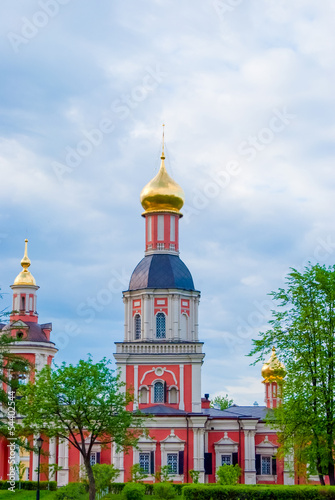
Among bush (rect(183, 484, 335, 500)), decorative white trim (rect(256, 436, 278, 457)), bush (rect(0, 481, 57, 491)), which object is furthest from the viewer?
decorative white trim (rect(256, 436, 278, 457))

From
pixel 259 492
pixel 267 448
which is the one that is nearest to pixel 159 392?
pixel 267 448

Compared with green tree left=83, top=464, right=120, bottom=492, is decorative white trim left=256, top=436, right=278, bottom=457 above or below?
above

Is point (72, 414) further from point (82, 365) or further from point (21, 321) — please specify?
point (21, 321)

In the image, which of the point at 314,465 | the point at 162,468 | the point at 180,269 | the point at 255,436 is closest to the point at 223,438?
the point at 255,436

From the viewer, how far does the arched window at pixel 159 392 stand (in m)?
46.3

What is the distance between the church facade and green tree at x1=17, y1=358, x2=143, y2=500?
8355mm

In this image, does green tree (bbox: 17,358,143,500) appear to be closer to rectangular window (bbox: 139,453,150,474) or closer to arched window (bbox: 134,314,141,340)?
rectangular window (bbox: 139,453,150,474)

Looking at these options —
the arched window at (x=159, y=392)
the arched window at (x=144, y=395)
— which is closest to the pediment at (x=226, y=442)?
the arched window at (x=159, y=392)

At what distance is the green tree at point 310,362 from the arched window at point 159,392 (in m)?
16.6

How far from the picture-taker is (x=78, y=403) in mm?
33625

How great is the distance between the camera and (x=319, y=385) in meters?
29.1

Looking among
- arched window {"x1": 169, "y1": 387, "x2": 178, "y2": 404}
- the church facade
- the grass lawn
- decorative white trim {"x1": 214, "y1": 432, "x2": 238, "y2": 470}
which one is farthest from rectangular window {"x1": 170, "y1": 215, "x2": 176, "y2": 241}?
the grass lawn

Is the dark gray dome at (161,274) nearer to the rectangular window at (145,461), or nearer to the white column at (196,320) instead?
the white column at (196,320)

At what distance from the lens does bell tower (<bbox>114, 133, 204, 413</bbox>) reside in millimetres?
46344
